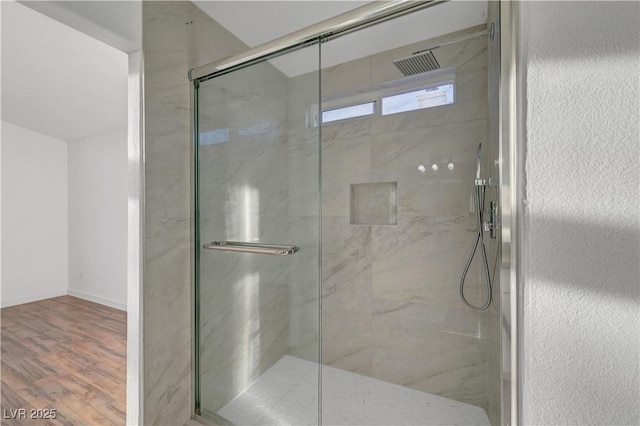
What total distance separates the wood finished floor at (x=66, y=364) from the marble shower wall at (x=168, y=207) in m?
0.46

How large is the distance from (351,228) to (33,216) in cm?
462

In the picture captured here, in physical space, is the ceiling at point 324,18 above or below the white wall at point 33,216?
above

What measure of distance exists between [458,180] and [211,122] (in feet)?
5.09

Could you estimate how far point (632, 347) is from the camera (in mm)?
633

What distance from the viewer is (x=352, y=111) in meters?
2.13

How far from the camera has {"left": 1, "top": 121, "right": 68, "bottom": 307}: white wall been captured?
3.80m

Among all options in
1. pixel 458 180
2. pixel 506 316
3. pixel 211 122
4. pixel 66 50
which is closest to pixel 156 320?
pixel 211 122

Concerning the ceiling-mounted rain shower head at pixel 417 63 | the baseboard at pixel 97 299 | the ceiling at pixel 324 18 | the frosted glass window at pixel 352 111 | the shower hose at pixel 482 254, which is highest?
the ceiling at pixel 324 18

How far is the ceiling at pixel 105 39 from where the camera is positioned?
4.30ft

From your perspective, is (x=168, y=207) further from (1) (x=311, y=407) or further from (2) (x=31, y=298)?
(2) (x=31, y=298)

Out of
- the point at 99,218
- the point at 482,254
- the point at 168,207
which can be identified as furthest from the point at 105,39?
the point at 99,218

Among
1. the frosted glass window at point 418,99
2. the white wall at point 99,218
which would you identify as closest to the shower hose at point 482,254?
the frosted glass window at point 418,99

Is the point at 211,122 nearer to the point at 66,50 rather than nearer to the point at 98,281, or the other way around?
the point at 66,50

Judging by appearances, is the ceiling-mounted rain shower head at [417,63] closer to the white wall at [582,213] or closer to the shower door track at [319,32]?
the shower door track at [319,32]
